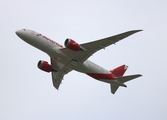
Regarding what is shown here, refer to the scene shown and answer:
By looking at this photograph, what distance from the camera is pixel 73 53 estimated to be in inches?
2041

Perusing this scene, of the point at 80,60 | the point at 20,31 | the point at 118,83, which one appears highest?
the point at 20,31

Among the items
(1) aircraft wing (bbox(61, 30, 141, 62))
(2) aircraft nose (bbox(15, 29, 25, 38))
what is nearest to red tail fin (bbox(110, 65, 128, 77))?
(1) aircraft wing (bbox(61, 30, 141, 62))

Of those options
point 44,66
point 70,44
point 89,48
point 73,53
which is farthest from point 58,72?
point 70,44

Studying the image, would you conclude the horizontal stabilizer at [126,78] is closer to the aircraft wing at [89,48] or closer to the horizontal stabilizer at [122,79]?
the horizontal stabilizer at [122,79]

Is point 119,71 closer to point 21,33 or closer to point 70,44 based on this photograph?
point 70,44

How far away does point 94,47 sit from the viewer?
51.5m

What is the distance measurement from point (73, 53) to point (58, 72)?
8867mm

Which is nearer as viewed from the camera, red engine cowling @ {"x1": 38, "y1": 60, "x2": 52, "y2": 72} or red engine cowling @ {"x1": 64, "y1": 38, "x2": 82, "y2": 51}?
red engine cowling @ {"x1": 64, "y1": 38, "x2": 82, "y2": 51}

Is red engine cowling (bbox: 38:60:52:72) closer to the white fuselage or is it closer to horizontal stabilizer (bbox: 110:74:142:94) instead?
the white fuselage

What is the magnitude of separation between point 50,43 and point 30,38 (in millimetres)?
2964

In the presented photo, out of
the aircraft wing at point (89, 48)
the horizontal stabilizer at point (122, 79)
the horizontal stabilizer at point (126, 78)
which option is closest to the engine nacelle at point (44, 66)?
the aircraft wing at point (89, 48)

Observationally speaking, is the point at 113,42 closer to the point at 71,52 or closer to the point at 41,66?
the point at 71,52

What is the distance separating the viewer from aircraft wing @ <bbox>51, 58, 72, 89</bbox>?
189ft

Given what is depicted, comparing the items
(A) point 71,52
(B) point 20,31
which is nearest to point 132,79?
(A) point 71,52
